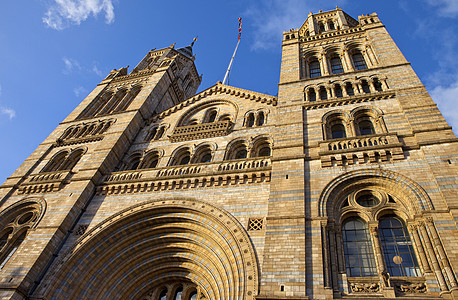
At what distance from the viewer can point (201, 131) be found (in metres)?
17.4

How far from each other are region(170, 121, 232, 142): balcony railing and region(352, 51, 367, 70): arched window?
26.0 ft

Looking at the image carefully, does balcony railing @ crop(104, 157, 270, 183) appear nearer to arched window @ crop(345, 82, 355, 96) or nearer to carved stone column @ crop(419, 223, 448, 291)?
carved stone column @ crop(419, 223, 448, 291)

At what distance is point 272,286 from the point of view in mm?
9086

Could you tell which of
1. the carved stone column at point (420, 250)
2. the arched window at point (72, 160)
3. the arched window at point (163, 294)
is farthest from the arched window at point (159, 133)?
the carved stone column at point (420, 250)

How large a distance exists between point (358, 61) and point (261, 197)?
37.7 feet

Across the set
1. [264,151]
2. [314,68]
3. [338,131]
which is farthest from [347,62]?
[264,151]

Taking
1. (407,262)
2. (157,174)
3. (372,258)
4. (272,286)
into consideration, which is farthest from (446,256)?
(157,174)

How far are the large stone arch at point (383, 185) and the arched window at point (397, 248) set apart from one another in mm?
728

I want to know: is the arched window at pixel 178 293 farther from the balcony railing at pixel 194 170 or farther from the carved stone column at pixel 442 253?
the carved stone column at pixel 442 253

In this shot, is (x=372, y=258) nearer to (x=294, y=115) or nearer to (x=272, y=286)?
(x=272, y=286)

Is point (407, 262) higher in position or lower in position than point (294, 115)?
lower

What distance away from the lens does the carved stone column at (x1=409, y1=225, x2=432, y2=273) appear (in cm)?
907

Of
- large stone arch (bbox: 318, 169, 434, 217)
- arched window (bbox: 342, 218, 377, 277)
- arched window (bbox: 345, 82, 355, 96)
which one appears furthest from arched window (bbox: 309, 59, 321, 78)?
arched window (bbox: 342, 218, 377, 277)

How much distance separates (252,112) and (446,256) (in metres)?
11.4
